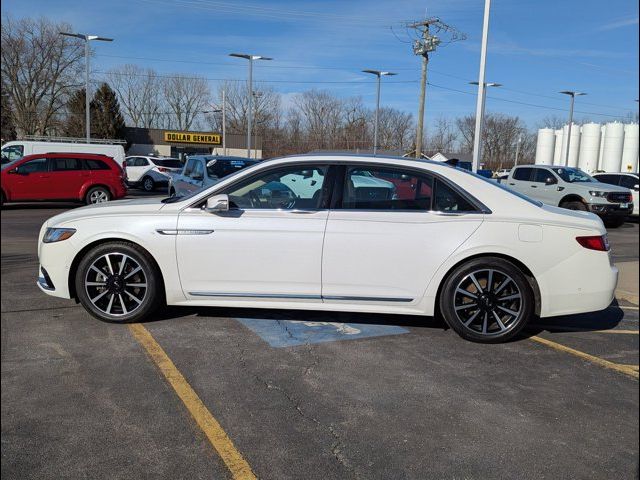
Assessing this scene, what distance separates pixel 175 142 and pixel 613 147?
4826 cm

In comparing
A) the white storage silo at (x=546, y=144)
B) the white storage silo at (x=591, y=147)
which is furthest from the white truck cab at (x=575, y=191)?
the white storage silo at (x=546, y=144)

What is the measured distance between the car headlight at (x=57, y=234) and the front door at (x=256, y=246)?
3.32ft

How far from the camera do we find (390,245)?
4508 mm

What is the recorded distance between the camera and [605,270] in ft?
14.9

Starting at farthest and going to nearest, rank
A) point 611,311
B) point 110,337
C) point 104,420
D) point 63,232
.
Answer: point 611,311
point 63,232
point 110,337
point 104,420

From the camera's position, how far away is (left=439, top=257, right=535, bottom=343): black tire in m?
4.56

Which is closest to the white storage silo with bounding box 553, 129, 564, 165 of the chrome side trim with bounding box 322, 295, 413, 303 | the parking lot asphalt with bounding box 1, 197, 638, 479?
the parking lot asphalt with bounding box 1, 197, 638, 479

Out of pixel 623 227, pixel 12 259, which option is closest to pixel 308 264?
pixel 12 259

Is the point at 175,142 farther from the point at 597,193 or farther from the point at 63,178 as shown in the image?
the point at 597,193

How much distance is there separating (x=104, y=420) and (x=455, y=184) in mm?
3300

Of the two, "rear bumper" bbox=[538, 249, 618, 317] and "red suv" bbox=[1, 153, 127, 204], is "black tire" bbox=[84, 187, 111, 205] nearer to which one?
"red suv" bbox=[1, 153, 127, 204]

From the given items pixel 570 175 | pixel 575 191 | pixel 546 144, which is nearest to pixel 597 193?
pixel 575 191

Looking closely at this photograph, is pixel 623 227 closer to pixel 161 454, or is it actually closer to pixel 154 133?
pixel 161 454

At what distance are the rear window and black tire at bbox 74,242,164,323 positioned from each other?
41.7 feet
